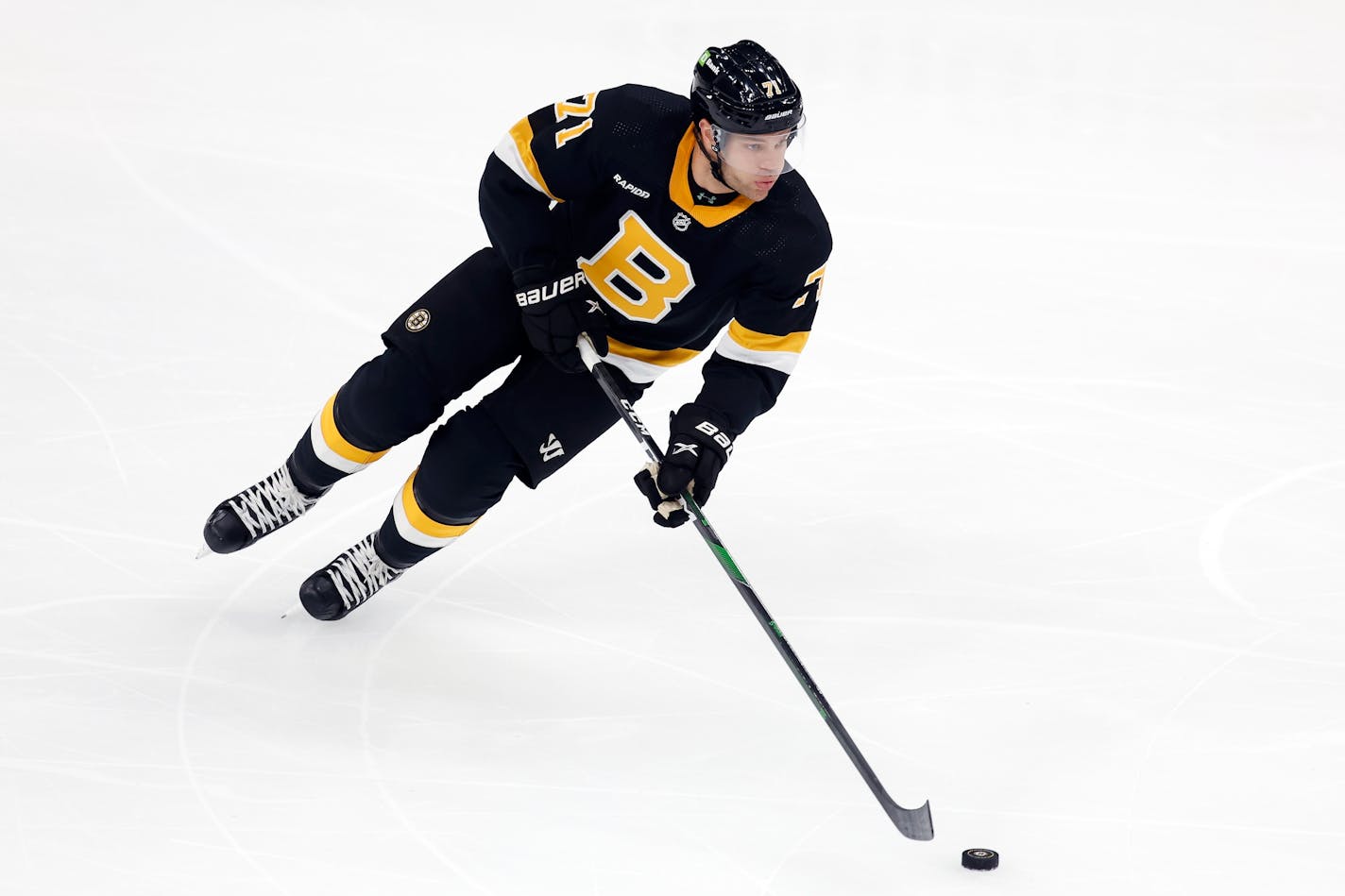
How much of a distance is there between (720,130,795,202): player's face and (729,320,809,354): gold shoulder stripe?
0.30m

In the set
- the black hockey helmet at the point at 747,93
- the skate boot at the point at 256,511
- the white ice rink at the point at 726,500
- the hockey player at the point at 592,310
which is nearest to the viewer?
the white ice rink at the point at 726,500

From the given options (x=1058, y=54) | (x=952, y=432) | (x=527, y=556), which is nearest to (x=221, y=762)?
(x=527, y=556)

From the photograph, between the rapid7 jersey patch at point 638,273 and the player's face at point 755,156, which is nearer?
the player's face at point 755,156

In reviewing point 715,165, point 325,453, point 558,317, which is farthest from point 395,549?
point 715,165

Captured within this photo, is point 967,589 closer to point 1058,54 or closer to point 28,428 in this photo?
point 28,428

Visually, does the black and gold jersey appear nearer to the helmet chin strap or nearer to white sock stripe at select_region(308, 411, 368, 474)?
the helmet chin strap

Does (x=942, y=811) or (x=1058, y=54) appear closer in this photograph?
(x=942, y=811)

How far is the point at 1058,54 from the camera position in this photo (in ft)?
23.4

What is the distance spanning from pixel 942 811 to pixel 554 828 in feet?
2.37

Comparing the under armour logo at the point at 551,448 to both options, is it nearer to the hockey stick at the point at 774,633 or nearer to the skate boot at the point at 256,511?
the hockey stick at the point at 774,633

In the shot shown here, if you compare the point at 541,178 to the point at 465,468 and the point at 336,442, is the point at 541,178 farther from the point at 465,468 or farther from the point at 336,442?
the point at 336,442

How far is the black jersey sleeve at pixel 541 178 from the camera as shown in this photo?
309cm

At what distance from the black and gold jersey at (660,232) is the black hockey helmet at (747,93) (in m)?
0.18

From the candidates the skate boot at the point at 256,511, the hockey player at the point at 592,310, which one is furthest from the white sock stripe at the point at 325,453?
the skate boot at the point at 256,511
